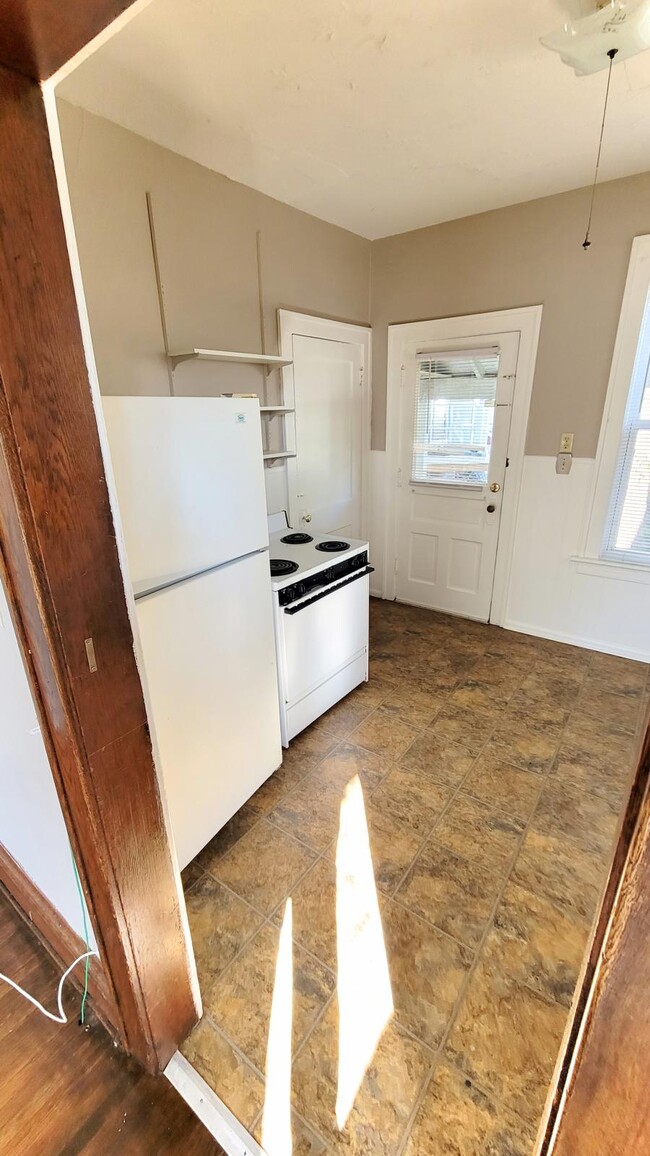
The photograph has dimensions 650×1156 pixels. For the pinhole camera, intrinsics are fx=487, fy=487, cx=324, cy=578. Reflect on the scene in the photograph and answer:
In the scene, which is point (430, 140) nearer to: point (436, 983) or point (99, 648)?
point (99, 648)

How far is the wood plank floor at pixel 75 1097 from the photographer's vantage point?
109 cm

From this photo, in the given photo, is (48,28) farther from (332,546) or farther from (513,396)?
(513,396)

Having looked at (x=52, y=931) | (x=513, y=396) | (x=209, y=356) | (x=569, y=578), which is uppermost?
(x=209, y=356)

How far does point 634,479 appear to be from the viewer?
111 inches

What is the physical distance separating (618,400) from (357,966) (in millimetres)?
2975

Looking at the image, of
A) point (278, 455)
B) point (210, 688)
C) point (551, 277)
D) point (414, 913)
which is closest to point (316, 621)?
point (210, 688)

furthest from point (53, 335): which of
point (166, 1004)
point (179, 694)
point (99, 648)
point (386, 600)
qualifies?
point (386, 600)

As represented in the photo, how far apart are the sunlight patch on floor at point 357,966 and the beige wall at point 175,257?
Result: 2.07m

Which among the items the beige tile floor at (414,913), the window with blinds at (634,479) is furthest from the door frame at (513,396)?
the beige tile floor at (414,913)

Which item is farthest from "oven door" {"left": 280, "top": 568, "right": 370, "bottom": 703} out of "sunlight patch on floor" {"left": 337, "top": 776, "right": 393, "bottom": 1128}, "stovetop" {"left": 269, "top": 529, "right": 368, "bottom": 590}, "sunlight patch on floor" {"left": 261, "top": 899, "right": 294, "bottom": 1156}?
"sunlight patch on floor" {"left": 261, "top": 899, "right": 294, "bottom": 1156}

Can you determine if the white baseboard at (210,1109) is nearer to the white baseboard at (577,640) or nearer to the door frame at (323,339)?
the door frame at (323,339)

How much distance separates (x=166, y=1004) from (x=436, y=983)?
29.4 inches

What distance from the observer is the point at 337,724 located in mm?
2521

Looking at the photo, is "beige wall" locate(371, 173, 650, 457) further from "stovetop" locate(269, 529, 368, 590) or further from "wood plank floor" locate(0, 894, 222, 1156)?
"wood plank floor" locate(0, 894, 222, 1156)
